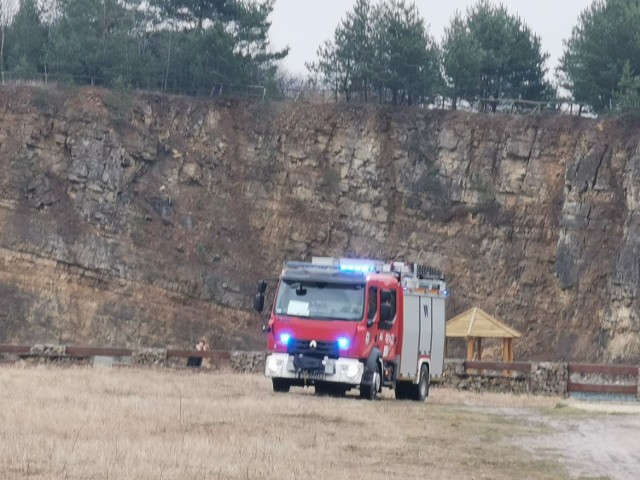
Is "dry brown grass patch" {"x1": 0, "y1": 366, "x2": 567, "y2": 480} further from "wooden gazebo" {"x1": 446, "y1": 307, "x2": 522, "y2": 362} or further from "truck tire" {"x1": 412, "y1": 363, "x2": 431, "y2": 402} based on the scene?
"wooden gazebo" {"x1": 446, "y1": 307, "x2": 522, "y2": 362}

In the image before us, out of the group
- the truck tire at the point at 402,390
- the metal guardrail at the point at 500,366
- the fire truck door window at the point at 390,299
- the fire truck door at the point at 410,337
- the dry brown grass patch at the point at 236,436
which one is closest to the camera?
the dry brown grass patch at the point at 236,436

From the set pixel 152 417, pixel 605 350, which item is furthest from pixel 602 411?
pixel 605 350

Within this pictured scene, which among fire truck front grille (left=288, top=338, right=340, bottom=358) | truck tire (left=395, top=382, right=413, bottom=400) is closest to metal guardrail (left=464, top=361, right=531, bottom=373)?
truck tire (left=395, top=382, right=413, bottom=400)

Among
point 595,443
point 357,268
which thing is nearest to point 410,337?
point 357,268

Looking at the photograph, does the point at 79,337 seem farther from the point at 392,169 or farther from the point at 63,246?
the point at 392,169

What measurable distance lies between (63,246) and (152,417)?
42102mm

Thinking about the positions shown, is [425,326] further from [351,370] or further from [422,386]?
[351,370]

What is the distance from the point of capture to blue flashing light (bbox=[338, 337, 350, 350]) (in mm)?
27969

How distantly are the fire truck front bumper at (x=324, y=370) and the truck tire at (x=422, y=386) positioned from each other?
3339mm

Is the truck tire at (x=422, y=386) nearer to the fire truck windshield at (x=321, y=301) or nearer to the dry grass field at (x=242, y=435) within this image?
the dry grass field at (x=242, y=435)

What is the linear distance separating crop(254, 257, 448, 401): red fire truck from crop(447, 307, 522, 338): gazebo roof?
14480 millimetres

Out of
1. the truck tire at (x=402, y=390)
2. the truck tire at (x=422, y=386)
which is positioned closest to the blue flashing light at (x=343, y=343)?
the truck tire at (x=402, y=390)

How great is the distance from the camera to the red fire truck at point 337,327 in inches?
1104

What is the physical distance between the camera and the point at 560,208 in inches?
2381
